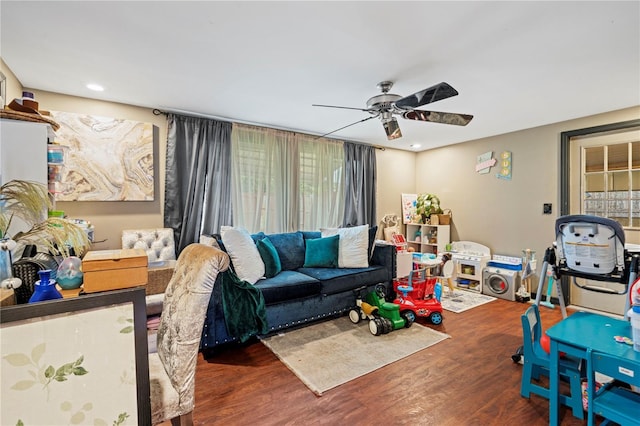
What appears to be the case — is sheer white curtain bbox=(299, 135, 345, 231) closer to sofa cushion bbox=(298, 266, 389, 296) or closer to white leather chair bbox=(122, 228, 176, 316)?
sofa cushion bbox=(298, 266, 389, 296)

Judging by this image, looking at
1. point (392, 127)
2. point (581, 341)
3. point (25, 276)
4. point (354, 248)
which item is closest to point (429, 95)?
point (392, 127)

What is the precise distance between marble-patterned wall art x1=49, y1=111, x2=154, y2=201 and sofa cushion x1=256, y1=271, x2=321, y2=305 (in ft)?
5.89

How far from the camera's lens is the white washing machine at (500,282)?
4.07 metres

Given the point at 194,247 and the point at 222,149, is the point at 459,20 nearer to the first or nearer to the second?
the point at 194,247

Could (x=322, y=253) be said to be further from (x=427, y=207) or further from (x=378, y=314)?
(x=427, y=207)

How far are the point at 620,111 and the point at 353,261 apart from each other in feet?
11.9

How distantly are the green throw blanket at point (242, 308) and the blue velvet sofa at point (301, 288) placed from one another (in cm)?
6

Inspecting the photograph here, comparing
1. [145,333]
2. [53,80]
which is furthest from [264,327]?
[53,80]

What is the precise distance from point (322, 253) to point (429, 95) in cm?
212

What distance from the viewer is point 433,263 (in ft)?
13.3

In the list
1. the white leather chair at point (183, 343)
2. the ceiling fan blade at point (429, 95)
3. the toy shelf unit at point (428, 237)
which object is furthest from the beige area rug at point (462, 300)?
the white leather chair at point (183, 343)

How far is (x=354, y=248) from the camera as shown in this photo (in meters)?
3.66

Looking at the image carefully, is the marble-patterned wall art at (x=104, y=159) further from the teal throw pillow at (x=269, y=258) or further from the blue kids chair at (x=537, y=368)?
the blue kids chair at (x=537, y=368)

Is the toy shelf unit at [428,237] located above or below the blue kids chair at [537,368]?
above
